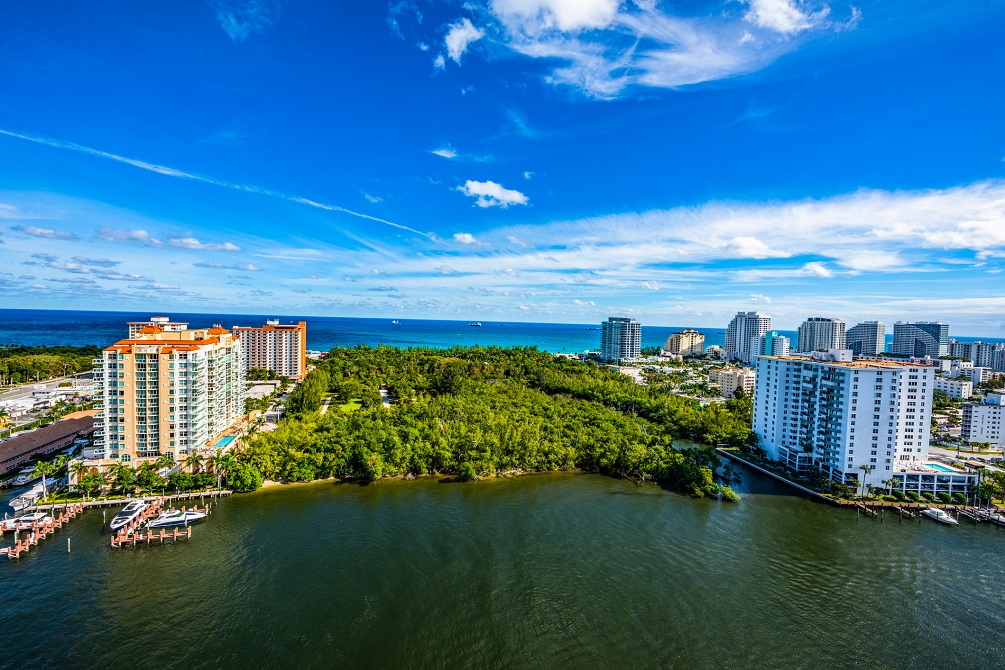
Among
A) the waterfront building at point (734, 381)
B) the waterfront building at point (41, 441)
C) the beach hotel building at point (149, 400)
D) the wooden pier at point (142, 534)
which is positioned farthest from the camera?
the waterfront building at point (734, 381)

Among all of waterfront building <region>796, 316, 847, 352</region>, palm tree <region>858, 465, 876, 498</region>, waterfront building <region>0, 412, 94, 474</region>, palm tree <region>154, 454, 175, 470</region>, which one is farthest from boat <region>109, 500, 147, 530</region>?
waterfront building <region>796, 316, 847, 352</region>

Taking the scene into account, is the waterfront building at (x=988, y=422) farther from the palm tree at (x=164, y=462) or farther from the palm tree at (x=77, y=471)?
the palm tree at (x=77, y=471)

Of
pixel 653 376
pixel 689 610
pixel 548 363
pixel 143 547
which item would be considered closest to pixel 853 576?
pixel 689 610

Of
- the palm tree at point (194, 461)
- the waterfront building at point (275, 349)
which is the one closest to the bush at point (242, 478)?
the palm tree at point (194, 461)

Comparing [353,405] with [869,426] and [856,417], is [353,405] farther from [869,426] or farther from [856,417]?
[869,426]

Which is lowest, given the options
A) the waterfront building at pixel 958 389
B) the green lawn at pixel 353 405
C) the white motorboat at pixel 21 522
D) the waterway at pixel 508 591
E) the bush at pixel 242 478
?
the waterway at pixel 508 591

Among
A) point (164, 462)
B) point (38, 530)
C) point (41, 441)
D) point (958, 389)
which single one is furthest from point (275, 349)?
point (958, 389)
